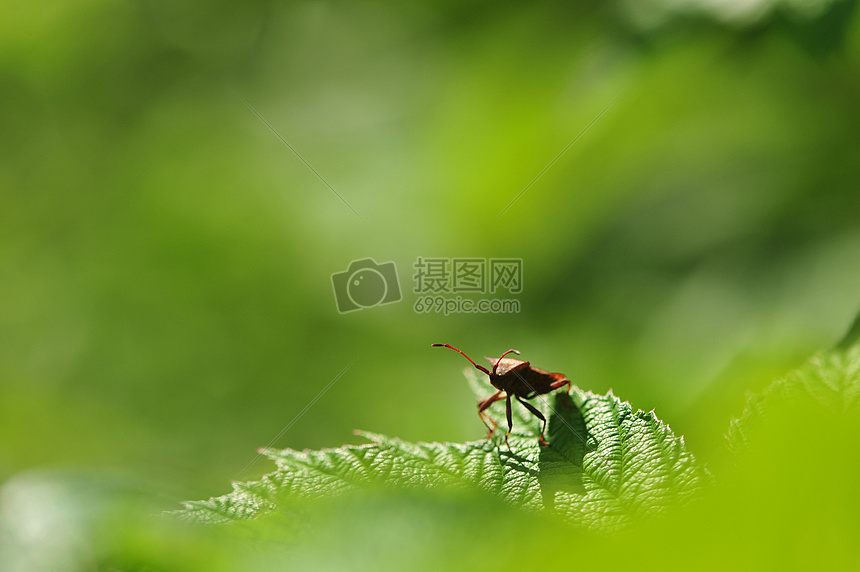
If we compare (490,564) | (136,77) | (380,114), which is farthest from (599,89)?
(136,77)

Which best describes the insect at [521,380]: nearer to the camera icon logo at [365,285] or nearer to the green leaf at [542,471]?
the green leaf at [542,471]

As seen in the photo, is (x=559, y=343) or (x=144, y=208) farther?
(x=144, y=208)

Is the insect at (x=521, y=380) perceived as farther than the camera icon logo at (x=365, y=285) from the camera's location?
No

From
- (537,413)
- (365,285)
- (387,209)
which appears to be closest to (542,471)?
(537,413)

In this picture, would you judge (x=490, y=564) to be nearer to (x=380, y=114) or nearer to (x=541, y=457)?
Result: (x=541, y=457)

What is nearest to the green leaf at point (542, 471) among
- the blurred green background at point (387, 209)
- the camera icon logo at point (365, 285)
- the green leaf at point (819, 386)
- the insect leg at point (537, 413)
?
the insect leg at point (537, 413)

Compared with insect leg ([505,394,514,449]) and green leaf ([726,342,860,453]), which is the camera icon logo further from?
green leaf ([726,342,860,453])
